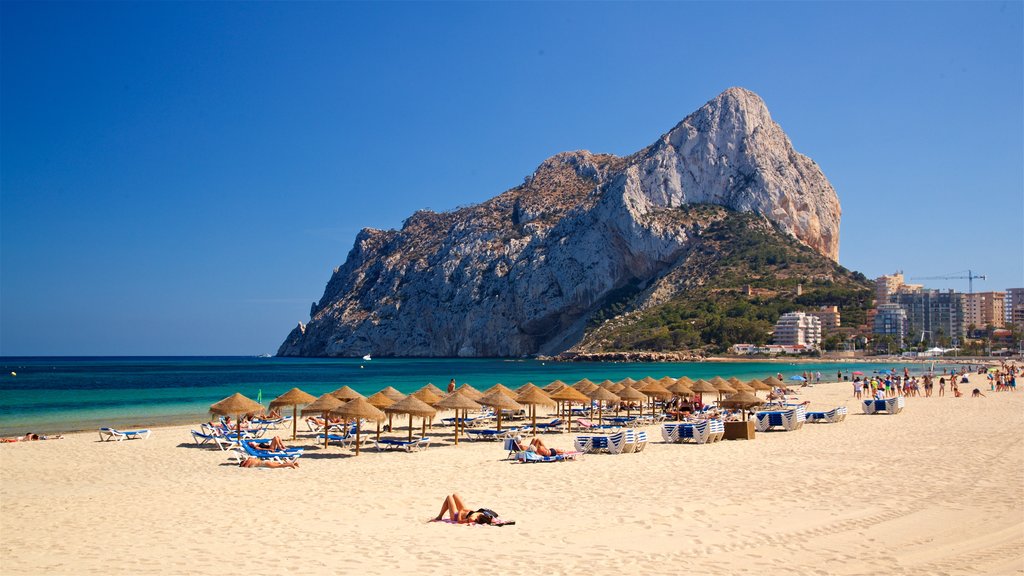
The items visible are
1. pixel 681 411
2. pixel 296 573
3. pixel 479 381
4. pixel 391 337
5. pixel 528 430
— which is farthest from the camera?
pixel 391 337

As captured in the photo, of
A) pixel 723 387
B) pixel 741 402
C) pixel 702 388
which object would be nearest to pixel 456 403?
pixel 741 402

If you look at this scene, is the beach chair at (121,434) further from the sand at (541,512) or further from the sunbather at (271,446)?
the sunbather at (271,446)

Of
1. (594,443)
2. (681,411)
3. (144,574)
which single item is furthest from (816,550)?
(681,411)

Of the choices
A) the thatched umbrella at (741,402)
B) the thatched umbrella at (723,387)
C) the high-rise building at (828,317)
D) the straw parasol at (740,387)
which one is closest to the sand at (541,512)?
the thatched umbrella at (741,402)

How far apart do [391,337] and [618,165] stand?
54749mm

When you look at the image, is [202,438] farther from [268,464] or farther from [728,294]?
[728,294]

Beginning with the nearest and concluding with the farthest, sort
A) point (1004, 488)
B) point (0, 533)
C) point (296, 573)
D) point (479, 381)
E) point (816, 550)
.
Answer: point (296, 573), point (816, 550), point (0, 533), point (1004, 488), point (479, 381)

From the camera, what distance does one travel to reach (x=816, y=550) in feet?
25.5

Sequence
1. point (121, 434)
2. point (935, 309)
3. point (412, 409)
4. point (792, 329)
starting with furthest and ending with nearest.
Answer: point (935, 309)
point (792, 329)
point (121, 434)
point (412, 409)

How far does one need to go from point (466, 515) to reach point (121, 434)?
49.9 feet

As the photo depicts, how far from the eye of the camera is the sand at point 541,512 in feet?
24.5

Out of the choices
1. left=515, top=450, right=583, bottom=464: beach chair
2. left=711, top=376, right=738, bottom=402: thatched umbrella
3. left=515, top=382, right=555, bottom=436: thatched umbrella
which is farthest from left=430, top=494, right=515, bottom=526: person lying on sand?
left=711, top=376, right=738, bottom=402: thatched umbrella

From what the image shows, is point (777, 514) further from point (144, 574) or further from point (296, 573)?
point (144, 574)

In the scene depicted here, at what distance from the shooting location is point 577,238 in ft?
389
